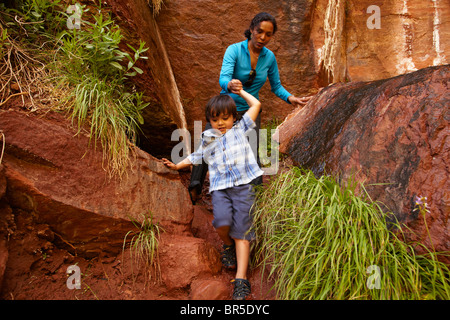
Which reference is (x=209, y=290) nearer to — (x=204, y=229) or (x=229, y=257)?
(x=229, y=257)

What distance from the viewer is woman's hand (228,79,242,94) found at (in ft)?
9.21

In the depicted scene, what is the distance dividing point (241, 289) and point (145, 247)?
31.4 inches

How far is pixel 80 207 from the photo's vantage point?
98.7 inches

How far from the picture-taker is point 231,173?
2699 millimetres

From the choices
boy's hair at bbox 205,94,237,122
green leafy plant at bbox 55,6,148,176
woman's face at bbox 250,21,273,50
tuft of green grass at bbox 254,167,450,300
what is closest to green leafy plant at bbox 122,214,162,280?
green leafy plant at bbox 55,6,148,176

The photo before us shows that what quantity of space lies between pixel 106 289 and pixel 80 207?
2.06 ft

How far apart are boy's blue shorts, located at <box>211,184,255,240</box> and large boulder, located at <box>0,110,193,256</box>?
0.50 meters

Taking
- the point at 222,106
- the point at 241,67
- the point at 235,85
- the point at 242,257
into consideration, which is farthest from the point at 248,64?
the point at 242,257

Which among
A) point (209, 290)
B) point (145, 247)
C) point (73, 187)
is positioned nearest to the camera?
point (209, 290)

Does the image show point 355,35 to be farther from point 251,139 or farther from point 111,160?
point 111,160

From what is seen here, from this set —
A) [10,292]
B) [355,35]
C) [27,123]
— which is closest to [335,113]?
[27,123]

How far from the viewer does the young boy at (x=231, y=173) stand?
8.56 ft

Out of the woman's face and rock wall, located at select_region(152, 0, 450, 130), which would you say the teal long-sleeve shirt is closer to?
the woman's face

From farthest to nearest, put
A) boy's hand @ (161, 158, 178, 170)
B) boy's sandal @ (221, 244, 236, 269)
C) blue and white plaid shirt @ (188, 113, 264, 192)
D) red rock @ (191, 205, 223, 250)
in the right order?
red rock @ (191, 205, 223, 250), boy's hand @ (161, 158, 178, 170), boy's sandal @ (221, 244, 236, 269), blue and white plaid shirt @ (188, 113, 264, 192)
